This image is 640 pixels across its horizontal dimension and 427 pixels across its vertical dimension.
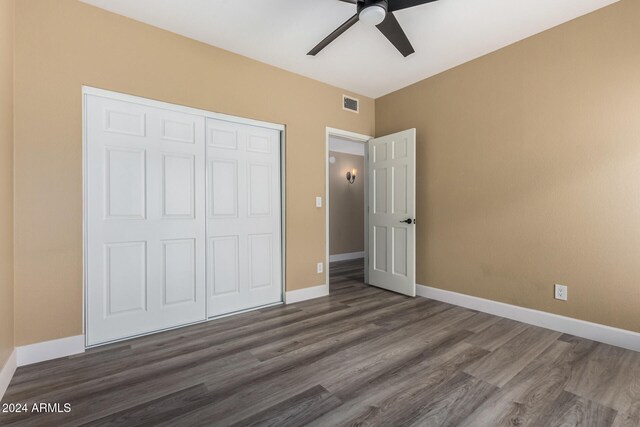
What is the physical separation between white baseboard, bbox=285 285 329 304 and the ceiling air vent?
245 centimetres

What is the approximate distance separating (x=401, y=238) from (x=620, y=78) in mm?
2404

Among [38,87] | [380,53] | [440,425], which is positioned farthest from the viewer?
[380,53]

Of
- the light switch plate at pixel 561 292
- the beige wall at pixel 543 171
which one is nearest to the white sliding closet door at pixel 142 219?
the beige wall at pixel 543 171

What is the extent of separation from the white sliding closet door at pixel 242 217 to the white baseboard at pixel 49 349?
3.35 ft

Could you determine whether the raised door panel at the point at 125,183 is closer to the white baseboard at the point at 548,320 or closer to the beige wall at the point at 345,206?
the white baseboard at the point at 548,320

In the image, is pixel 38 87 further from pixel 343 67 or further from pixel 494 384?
pixel 494 384

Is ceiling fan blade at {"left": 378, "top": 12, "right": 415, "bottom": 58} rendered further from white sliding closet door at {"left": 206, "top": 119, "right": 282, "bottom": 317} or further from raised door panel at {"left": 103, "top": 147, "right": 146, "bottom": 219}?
raised door panel at {"left": 103, "top": 147, "right": 146, "bottom": 219}

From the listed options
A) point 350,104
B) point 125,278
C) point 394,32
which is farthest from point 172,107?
point 350,104

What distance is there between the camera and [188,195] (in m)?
2.74

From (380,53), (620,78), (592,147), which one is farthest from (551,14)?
(380,53)

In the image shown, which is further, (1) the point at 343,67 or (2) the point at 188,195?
(1) the point at 343,67

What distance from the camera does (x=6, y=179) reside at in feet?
6.11

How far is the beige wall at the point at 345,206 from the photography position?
20.5 ft

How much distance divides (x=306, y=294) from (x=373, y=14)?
2896 mm
